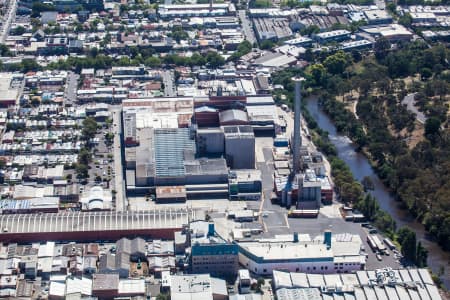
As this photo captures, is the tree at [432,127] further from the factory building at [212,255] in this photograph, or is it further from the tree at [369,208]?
the factory building at [212,255]

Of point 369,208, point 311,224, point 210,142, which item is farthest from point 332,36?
point 311,224

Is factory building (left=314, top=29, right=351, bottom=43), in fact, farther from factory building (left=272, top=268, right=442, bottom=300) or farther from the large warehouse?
factory building (left=272, top=268, right=442, bottom=300)

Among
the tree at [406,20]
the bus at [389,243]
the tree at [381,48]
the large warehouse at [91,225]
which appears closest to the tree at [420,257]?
the bus at [389,243]

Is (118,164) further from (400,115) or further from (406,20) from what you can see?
(406,20)

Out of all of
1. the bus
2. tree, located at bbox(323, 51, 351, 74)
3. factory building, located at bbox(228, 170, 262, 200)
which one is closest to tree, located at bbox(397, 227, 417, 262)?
the bus

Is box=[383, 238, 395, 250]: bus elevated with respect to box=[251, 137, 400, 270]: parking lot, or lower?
elevated

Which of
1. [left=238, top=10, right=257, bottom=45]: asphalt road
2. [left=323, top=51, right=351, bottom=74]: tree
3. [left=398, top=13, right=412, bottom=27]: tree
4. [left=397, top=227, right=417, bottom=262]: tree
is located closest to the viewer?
[left=397, top=227, right=417, bottom=262]: tree

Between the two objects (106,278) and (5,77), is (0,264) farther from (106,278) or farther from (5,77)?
(5,77)
